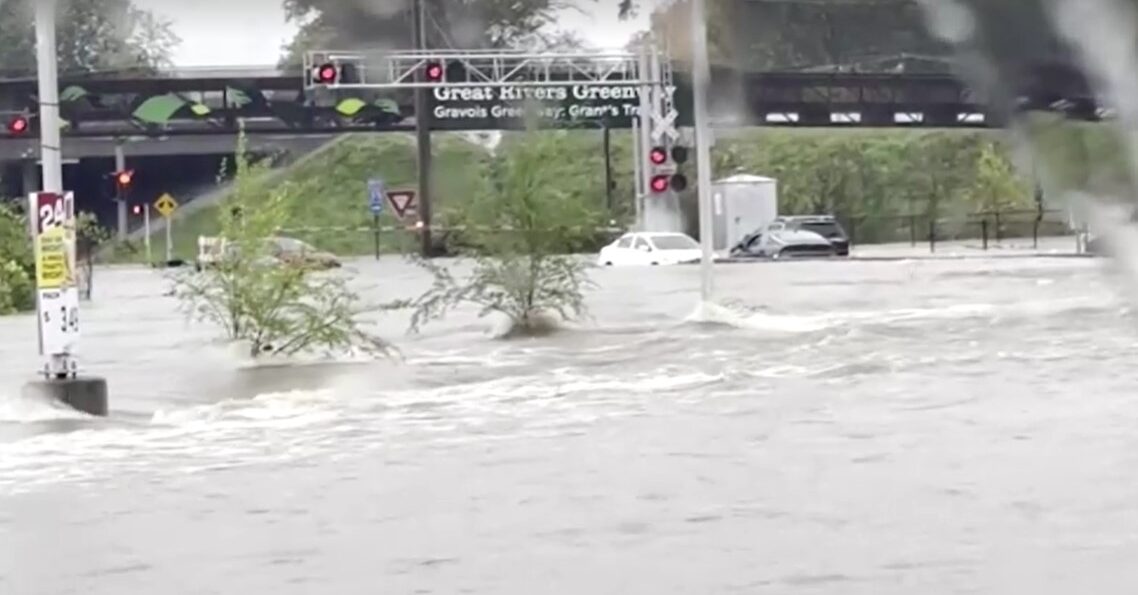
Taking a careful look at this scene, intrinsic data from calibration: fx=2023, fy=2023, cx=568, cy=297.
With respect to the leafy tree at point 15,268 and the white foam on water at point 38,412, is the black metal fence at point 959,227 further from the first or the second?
the leafy tree at point 15,268

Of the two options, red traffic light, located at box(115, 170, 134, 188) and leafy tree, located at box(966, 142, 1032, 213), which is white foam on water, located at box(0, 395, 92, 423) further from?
leafy tree, located at box(966, 142, 1032, 213)

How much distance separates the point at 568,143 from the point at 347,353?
5.22m

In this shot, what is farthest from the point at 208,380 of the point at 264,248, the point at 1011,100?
the point at 1011,100

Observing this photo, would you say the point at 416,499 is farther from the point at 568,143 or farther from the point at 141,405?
the point at 568,143

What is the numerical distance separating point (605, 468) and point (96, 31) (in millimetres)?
Result: 8925

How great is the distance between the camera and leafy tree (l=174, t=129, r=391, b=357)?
19719 millimetres

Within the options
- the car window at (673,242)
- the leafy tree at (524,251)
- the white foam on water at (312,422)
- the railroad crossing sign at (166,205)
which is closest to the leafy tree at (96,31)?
the white foam on water at (312,422)

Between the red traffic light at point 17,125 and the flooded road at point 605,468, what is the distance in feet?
7.11

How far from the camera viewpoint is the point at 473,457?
1266 centimetres

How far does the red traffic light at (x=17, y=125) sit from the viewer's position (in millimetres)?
13795

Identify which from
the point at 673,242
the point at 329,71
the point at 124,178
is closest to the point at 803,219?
the point at 673,242

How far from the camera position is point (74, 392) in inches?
598

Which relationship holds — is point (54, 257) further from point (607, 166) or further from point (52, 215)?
point (607, 166)

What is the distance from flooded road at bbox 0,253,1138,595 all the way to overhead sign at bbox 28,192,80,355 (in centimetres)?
71
